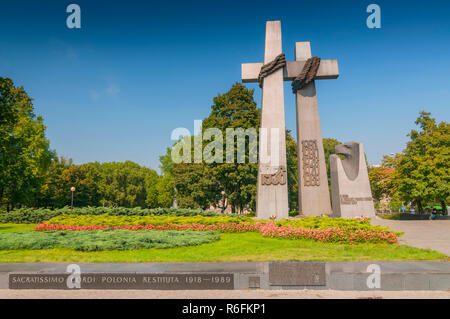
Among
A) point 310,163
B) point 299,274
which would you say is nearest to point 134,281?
point 299,274

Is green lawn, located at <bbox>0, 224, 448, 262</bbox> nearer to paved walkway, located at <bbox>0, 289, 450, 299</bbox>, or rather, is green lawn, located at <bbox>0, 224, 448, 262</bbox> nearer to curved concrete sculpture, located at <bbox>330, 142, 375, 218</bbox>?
paved walkway, located at <bbox>0, 289, 450, 299</bbox>

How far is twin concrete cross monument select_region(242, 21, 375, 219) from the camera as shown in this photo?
739 inches

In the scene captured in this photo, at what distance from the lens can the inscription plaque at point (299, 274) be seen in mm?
5848

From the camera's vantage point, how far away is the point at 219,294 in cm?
565

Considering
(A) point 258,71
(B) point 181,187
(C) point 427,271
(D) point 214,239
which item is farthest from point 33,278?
(B) point 181,187

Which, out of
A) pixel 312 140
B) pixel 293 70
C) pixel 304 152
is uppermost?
pixel 293 70

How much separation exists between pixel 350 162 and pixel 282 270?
16.0 m

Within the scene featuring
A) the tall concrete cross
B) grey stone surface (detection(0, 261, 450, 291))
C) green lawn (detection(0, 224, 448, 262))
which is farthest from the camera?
the tall concrete cross

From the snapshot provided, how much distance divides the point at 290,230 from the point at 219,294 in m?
6.68

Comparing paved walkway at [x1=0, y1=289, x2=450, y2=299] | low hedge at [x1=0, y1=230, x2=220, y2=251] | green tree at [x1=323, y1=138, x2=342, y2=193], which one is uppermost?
green tree at [x1=323, y1=138, x2=342, y2=193]

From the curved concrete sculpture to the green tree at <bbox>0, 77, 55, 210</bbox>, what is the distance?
74.3 ft

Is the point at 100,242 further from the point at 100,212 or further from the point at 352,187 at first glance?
the point at 352,187

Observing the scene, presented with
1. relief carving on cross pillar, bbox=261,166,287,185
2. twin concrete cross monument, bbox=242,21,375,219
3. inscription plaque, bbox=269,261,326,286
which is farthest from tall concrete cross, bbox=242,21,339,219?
inscription plaque, bbox=269,261,326,286

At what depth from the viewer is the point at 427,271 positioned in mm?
6152
